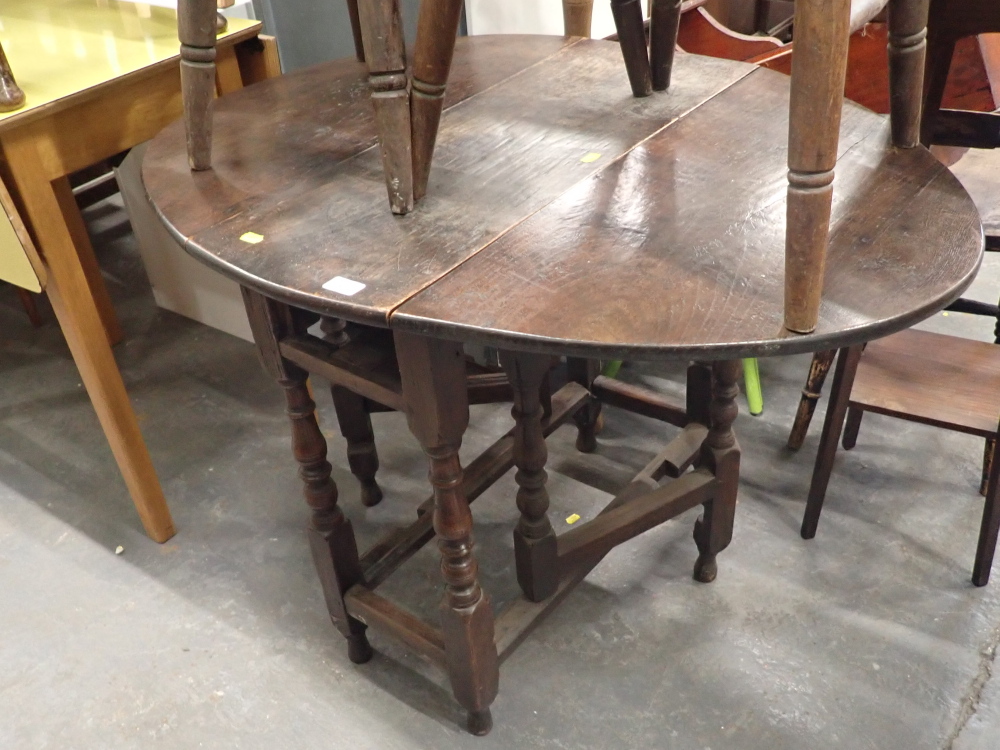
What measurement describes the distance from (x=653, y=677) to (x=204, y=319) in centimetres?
171

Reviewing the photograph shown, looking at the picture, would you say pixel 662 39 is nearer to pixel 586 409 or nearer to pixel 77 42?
pixel 586 409

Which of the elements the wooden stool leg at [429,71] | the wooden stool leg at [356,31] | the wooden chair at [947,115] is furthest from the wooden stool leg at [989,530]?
the wooden stool leg at [356,31]

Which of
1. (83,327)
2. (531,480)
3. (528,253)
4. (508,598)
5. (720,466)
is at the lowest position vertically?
(508,598)

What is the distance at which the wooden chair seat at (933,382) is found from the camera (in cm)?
163

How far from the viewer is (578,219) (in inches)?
39.9

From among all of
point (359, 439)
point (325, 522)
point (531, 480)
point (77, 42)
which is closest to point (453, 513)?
point (531, 480)

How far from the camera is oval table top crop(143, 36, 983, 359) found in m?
0.83

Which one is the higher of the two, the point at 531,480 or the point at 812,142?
the point at 812,142

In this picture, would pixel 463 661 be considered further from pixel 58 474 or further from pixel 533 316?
pixel 58 474

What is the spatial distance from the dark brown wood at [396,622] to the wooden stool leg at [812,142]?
0.86 metres

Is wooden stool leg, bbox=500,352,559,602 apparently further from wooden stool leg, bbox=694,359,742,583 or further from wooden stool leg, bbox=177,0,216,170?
wooden stool leg, bbox=177,0,216,170

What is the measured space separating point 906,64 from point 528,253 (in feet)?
1.63

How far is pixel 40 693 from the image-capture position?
1593mm

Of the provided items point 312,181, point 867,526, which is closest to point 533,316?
point 312,181
